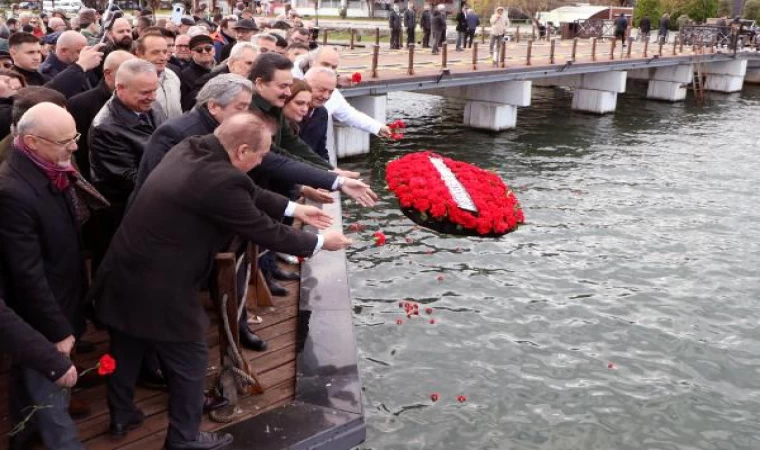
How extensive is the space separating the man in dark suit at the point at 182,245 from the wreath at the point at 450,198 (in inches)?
193

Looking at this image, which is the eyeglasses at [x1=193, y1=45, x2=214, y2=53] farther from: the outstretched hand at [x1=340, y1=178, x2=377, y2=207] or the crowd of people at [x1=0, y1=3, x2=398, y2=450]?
the outstretched hand at [x1=340, y1=178, x2=377, y2=207]

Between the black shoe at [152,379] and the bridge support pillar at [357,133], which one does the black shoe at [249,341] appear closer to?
the black shoe at [152,379]

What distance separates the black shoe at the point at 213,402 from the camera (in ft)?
14.9

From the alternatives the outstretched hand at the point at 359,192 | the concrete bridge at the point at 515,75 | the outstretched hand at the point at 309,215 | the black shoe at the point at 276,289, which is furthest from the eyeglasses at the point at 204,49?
the concrete bridge at the point at 515,75

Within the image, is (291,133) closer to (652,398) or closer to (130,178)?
(130,178)

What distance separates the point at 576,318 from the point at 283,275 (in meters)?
4.21

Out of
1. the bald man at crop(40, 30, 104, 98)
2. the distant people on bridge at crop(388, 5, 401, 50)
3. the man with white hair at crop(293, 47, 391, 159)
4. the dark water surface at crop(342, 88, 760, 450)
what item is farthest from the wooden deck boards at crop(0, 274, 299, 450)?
the distant people on bridge at crop(388, 5, 401, 50)

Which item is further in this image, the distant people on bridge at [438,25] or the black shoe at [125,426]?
the distant people on bridge at [438,25]

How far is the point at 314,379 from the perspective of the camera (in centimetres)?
499

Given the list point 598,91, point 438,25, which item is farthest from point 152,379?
point 438,25

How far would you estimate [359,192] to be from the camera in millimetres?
5059

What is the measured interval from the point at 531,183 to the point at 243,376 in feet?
39.6

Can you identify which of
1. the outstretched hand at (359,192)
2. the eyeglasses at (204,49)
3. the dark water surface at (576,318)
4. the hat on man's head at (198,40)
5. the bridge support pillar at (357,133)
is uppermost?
the hat on man's head at (198,40)

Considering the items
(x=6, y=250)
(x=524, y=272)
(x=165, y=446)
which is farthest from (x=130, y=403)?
(x=524, y=272)
